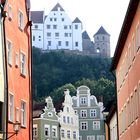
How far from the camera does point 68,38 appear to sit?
540 feet

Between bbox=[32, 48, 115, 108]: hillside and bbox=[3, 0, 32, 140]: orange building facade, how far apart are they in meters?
86.8

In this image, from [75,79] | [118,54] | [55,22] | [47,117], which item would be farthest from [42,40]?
[118,54]

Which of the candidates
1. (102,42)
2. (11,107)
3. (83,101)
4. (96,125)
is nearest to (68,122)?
(96,125)

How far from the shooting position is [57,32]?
16588 cm

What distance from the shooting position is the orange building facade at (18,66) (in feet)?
82.4

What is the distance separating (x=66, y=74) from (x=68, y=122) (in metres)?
61.1

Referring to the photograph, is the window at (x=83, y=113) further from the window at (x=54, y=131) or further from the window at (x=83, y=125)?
the window at (x=54, y=131)

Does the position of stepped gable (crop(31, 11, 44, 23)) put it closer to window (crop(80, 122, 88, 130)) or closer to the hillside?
the hillside

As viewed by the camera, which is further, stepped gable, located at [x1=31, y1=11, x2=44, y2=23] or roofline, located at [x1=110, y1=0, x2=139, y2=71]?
stepped gable, located at [x1=31, y1=11, x2=44, y2=23]

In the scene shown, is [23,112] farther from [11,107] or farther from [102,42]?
[102,42]

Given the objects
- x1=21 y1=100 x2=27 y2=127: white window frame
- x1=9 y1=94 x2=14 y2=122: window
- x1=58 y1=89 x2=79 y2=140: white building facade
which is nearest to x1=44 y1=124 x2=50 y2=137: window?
x1=58 y1=89 x2=79 y2=140: white building facade

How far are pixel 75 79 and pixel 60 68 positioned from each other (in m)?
6.83

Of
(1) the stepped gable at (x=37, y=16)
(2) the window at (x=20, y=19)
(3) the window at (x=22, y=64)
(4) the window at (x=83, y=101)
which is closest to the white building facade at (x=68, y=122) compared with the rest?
(4) the window at (x=83, y=101)

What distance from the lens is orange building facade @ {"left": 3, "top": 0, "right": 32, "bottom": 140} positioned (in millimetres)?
25109
